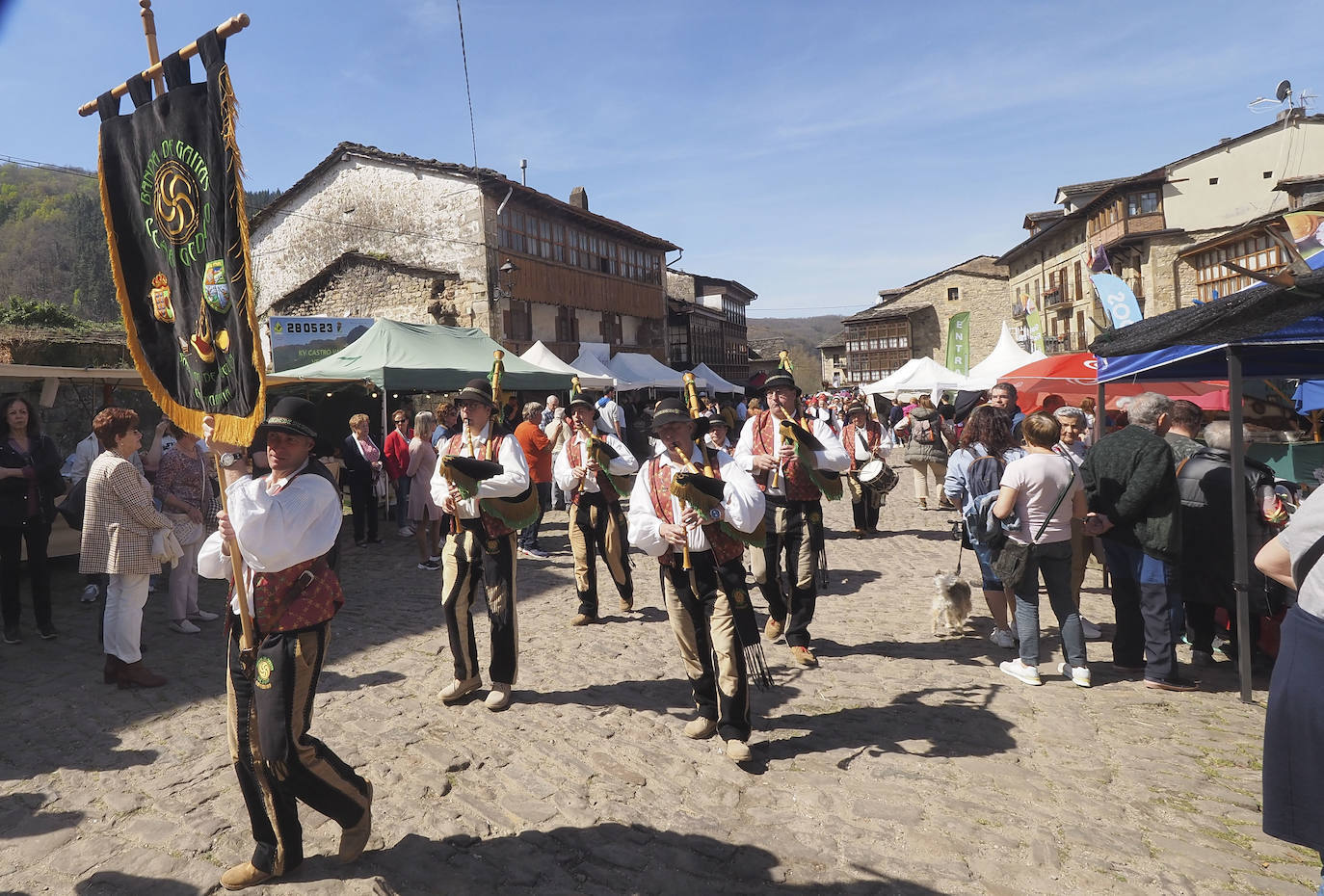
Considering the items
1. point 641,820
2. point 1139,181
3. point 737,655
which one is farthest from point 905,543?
point 1139,181

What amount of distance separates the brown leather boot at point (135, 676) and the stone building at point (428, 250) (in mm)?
18053

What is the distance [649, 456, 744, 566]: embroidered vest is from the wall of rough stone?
1984 centimetres

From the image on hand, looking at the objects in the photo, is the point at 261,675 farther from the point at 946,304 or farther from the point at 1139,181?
the point at 946,304

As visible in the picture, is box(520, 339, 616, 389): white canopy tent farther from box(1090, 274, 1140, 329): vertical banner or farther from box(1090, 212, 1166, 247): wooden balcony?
box(1090, 212, 1166, 247): wooden balcony

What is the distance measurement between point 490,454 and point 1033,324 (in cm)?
4012

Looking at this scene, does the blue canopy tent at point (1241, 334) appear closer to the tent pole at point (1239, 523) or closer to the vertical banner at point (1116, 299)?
the tent pole at point (1239, 523)

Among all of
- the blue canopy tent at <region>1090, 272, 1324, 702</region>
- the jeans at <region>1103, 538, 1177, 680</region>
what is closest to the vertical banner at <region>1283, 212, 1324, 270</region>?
the blue canopy tent at <region>1090, 272, 1324, 702</region>

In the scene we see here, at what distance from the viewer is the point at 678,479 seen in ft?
12.8

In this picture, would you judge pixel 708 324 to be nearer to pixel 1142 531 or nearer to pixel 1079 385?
pixel 1079 385

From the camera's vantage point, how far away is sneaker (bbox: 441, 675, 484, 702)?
4898mm

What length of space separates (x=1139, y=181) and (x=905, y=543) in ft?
102

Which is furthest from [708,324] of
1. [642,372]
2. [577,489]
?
[577,489]

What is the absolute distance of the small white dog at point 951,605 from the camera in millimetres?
6074

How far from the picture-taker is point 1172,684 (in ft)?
16.0
